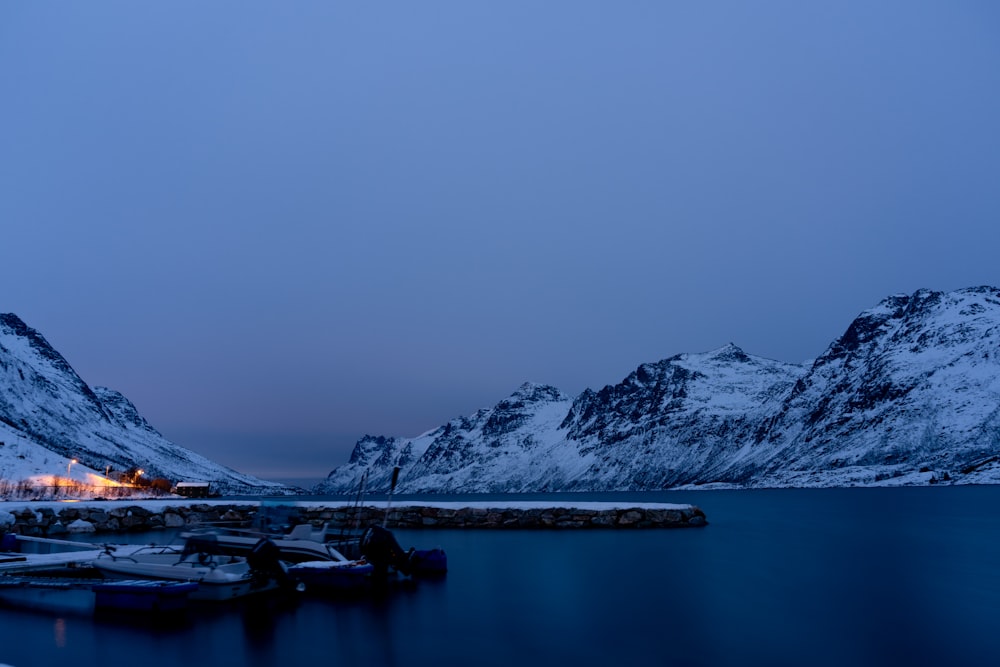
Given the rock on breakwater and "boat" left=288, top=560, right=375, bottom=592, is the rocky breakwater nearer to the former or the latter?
the rock on breakwater

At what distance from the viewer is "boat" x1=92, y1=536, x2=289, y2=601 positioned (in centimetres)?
2731

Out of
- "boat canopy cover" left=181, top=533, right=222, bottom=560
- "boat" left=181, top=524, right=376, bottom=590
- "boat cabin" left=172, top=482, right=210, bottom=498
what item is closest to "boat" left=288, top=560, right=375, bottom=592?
"boat" left=181, top=524, right=376, bottom=590

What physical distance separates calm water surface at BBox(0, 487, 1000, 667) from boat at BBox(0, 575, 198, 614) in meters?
1.12

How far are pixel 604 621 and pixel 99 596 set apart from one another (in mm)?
18057

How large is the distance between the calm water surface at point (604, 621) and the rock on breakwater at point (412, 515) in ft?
Answer: 63.0

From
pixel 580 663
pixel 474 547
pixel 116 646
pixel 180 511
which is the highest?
pixel 180 511

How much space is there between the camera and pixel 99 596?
2606 cm

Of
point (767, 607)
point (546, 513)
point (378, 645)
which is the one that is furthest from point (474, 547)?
point (378, 645)

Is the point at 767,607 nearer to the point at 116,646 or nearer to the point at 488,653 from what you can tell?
the point at 488,653

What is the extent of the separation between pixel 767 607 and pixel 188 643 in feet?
66.9

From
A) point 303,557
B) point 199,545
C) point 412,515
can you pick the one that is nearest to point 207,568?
point 199,545

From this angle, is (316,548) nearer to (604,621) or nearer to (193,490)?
(604,621)

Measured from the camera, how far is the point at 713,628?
932 inches

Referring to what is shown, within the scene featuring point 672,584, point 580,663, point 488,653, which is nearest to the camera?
point 580,663
